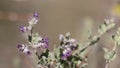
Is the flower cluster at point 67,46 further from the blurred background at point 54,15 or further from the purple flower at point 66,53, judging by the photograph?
the blurred background at point 54,15

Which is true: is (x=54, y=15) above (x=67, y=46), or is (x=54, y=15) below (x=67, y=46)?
above

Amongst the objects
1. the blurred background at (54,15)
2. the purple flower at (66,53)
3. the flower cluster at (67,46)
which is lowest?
the purple flower at (66,53)

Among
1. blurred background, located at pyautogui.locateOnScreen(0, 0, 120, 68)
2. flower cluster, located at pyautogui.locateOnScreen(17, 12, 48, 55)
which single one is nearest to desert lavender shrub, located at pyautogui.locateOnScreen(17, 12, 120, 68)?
flower cluster, located at pyautogui.locateOnScreen(17, 12, 48, 55)

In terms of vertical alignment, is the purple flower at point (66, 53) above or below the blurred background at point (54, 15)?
below

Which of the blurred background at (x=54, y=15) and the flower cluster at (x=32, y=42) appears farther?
the blurred background at (x=54, y=15)

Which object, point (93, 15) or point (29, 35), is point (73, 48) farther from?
point (93, 15)

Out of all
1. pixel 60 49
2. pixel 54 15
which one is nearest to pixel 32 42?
pixel 60 49

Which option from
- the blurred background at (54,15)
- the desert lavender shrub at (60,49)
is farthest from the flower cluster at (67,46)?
the blurred background at (54,15)

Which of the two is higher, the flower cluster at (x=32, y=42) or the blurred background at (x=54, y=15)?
the blurred background at (x=54, y=15)

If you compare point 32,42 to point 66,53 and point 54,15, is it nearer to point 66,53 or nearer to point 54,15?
point 66,53

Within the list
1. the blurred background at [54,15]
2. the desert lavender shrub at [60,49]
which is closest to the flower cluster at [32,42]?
the desert lavender shrub at [60,49]

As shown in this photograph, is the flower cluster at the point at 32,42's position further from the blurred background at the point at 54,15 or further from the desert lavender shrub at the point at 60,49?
the blurred background at the point at 54,15
